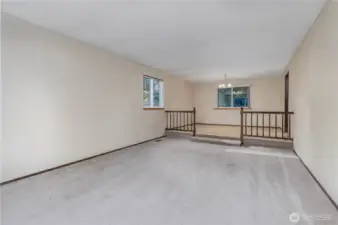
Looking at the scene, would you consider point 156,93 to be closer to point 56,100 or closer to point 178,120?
point 178,120

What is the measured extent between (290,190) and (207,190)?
3.46 ft

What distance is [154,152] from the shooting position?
15.6 feet

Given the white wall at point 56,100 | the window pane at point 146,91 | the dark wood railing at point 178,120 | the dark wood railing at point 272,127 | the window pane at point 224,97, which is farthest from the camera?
the window pane at point 224,97

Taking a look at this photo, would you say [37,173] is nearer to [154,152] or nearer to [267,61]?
[154,152]

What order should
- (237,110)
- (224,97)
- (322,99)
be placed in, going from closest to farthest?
1. (322,99)
2. (237,110)
3. (224,97)

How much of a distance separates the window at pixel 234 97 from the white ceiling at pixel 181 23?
4.39m

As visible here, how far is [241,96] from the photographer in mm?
9266

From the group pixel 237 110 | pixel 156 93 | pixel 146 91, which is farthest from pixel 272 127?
pixel 146 91

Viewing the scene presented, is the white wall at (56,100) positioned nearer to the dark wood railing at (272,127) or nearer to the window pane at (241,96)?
the dark wood railing at (272,127)

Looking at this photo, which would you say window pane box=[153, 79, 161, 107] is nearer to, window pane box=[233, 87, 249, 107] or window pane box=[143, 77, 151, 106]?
window pane box=[143, 77, 151, 106]

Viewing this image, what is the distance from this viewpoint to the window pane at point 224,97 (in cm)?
959

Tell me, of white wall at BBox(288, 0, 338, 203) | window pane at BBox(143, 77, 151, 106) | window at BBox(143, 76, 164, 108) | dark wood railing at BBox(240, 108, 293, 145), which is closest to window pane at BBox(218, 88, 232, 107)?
dark wood railing at BBox(240, 108, 293, 145)

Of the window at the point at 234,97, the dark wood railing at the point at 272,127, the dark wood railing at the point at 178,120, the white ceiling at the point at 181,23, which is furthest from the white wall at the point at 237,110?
the white ceiling at the point at 181,23

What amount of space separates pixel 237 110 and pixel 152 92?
4.58 m
